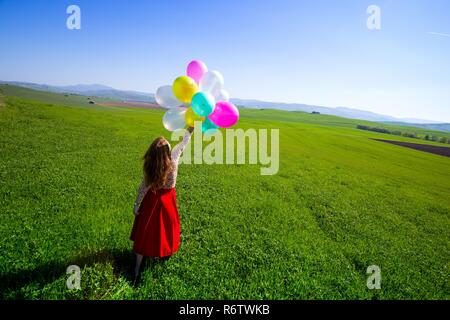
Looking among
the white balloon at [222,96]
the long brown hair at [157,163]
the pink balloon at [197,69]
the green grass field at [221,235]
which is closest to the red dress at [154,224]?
the long brown hair at [157,163]

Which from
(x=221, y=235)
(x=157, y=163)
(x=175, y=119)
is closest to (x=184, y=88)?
(x=175, y=119)

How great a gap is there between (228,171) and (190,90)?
9.77m

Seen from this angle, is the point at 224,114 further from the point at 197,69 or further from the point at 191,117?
the point at 197,69

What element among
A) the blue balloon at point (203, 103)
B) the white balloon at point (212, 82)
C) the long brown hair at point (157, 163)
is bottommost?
the long brown hair at point (157, 163)

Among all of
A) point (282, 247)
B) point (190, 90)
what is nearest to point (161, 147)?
point (190, 90)

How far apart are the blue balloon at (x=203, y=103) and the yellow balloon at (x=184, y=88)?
0.23 meters

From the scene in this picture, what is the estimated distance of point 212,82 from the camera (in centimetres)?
539

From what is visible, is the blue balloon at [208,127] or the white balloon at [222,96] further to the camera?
the blue balloon at [208,127]

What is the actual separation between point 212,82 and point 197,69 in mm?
554

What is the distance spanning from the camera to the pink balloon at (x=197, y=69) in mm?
5625

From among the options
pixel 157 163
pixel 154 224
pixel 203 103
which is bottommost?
pixel 154 224

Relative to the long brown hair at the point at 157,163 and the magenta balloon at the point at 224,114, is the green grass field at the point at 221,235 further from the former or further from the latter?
the magenta balloon at the point at 224,114
